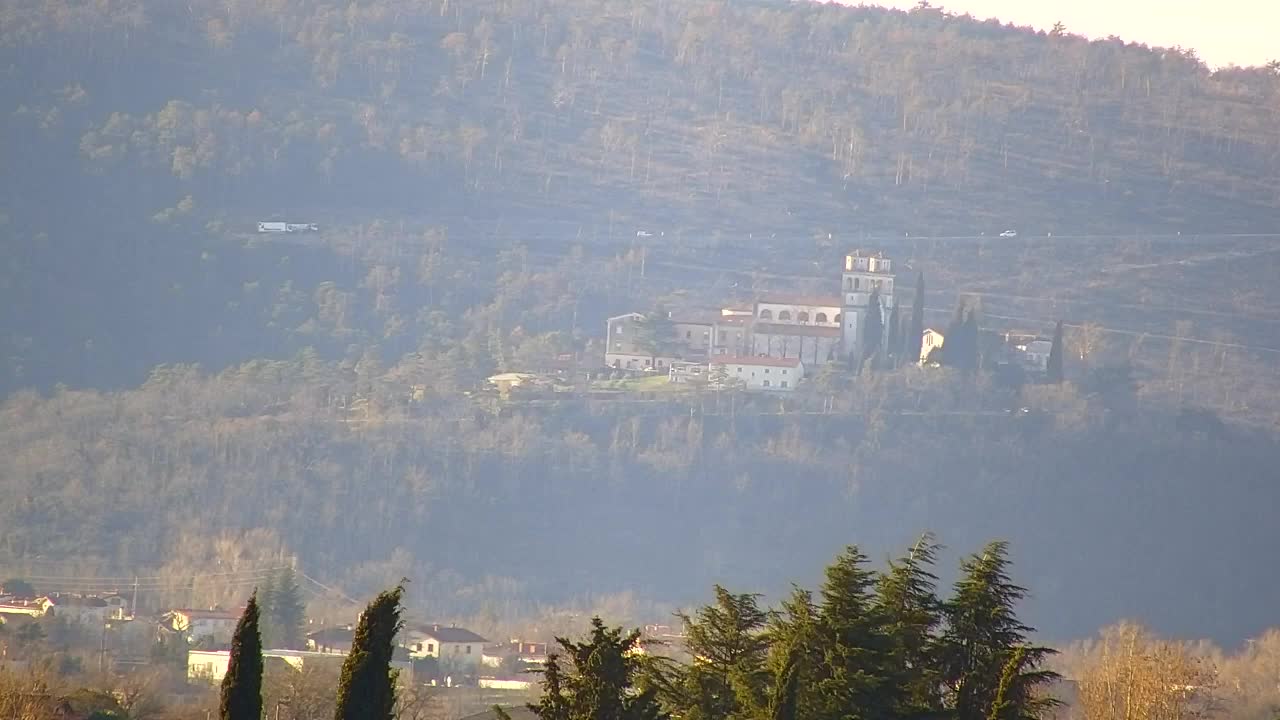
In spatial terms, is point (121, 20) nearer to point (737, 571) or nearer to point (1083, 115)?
point (1083, 115)

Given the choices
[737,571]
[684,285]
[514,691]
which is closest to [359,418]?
[737,571]

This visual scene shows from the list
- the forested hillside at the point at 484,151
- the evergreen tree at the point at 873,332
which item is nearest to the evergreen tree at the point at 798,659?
the evergreen tree at the point at 873,332

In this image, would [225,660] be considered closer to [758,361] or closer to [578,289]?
[758,361]

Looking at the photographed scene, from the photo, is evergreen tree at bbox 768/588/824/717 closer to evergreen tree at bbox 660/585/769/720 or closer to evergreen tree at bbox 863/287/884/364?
evergreen tree at bbox 660/585/769/720

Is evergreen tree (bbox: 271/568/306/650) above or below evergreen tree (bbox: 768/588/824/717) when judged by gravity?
below

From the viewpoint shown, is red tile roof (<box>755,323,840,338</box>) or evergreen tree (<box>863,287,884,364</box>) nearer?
evergreen tree (<box>863,287,884,364</box>)

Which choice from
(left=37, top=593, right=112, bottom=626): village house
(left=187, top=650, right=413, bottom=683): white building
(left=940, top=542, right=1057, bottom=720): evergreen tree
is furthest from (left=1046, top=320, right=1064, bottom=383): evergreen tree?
(left=940, top=542, right=1057, bottom=720): evergreen tree
